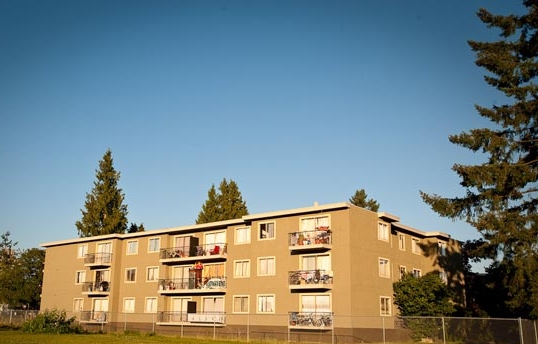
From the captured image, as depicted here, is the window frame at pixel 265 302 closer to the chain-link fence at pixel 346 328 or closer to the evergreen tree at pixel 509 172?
the chain-link fence at pixel 346 328

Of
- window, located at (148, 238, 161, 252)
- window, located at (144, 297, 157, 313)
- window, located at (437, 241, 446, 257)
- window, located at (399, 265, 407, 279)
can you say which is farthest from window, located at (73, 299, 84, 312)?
window, located at (437, 241, 446, 257)

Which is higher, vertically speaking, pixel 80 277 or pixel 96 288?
pixel 80 277

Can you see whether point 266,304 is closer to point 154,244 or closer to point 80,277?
point 154,244

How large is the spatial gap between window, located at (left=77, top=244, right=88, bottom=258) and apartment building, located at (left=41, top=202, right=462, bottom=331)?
0.37 ft

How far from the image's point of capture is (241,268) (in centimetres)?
4538

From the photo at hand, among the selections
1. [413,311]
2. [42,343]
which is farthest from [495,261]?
[42,343]

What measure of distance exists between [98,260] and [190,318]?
1350 cm

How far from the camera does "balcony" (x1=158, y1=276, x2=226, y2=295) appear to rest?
46156 mm

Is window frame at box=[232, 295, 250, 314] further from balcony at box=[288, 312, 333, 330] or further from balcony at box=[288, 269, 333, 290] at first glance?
balcony at box=[288, 312, 333, 330]

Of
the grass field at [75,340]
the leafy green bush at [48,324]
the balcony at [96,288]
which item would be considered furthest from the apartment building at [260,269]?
the grass field at [75,340]

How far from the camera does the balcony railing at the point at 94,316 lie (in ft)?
172

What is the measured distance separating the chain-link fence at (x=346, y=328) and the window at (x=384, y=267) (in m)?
3.30

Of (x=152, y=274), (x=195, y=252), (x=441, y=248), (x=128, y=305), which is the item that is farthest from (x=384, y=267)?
(x=128, y=305)

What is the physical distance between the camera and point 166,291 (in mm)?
49219
